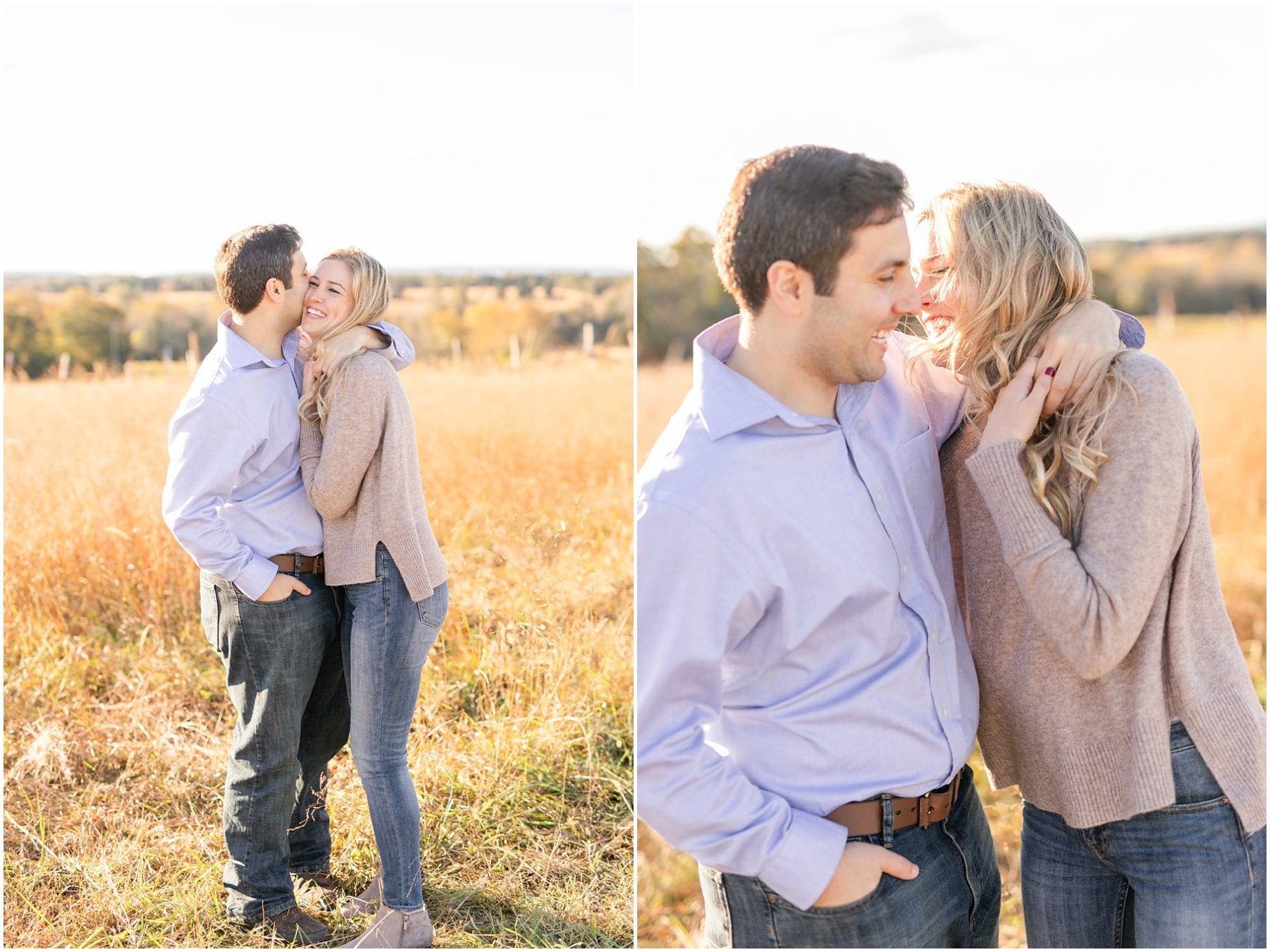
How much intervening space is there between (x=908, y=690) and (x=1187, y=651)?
48 cm

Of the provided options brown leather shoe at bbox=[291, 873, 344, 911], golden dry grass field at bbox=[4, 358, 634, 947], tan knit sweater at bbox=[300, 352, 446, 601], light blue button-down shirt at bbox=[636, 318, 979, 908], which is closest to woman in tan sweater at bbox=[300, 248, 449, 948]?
tan knit sweater at bbox=[300, 352, 446, 601]

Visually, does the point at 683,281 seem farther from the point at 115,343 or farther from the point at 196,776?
the point at 196,776

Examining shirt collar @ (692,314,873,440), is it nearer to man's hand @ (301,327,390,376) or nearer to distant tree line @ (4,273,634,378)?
man's hand @ (301,327,390,376)

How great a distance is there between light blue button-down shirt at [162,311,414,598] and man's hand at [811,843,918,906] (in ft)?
5.06

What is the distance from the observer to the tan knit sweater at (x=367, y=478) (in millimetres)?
2494

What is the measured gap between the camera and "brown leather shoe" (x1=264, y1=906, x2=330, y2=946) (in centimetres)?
276

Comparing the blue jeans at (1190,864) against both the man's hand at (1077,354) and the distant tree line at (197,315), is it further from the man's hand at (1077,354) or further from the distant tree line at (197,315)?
the distant tree line at (197,315)

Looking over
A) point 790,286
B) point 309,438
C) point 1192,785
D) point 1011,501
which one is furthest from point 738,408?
point 309,438

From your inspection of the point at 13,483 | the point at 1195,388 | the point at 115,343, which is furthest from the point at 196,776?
the point at 1195,388

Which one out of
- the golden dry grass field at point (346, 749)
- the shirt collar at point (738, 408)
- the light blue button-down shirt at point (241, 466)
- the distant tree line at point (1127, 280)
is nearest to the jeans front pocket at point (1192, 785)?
the shirt collar at point (738, 408)

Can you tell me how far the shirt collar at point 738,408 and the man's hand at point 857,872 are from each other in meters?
0.71

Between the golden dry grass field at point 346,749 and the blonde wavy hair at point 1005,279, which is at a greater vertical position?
the blonde wavy hair at point 1005,279

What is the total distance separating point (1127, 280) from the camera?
15023mm

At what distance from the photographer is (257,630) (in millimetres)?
2592
